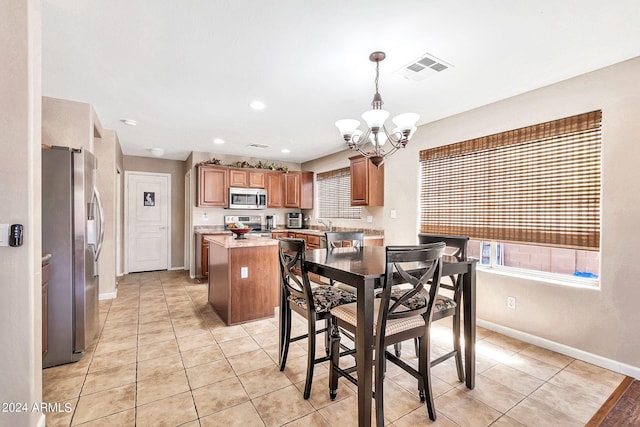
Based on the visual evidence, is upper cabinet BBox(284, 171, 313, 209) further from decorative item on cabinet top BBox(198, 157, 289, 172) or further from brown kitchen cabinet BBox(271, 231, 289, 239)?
brown kitchen cabinet BBox(271, 231, 289, 239)

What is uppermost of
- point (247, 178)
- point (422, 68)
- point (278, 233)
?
point (422, 68)

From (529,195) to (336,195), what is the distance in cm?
339

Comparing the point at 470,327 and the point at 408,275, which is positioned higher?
the point at 408,275

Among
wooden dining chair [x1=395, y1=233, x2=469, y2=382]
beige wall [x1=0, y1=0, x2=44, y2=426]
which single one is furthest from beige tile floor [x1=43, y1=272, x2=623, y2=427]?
beige wall [x1=0, y1=0, x2=44, y2=426]

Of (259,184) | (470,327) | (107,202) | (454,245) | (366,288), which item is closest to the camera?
(366,288)

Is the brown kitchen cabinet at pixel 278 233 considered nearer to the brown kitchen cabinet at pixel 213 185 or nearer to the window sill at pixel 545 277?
the brown kitchen cabinet at pixel 213 185

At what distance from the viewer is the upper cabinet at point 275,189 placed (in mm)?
6156

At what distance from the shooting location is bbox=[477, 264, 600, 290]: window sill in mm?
2516

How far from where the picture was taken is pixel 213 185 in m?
5.50

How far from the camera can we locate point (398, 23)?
1.83 meters

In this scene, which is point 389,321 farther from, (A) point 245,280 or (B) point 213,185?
(B) point 213,185

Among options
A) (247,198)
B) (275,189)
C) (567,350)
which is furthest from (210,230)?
(567,350)

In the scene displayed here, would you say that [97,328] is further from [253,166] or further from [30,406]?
[253,166]

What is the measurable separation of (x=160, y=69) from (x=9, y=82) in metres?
1.16
